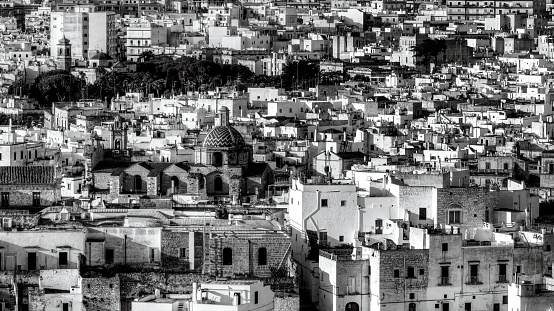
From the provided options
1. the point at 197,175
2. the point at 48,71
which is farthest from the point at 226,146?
the point at 48,71

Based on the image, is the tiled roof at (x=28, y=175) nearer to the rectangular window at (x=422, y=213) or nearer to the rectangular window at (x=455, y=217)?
the rectangular window at (x=422, y=213)

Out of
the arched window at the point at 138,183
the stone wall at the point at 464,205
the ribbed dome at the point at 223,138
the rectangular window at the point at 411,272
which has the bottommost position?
the rectangular window at the point at 411,272

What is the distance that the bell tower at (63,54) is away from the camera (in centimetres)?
9544

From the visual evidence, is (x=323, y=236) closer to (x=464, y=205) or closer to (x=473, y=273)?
(x=464, y=205)

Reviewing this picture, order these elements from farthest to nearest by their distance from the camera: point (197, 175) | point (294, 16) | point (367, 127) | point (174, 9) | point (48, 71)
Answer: point (174, 9)
point (294, 16)
point (48, 71)
point (367, 127)
point (197, 175)

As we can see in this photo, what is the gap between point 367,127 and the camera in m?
59.9

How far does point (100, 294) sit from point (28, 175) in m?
8.57

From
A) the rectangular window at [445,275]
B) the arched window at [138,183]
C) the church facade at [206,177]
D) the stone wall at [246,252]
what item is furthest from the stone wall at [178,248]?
the arched window at [138,183]

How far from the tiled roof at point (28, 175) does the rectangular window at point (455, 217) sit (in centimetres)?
977

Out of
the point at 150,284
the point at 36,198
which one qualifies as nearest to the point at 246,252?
the point at 150,284

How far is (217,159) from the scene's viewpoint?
45812mm

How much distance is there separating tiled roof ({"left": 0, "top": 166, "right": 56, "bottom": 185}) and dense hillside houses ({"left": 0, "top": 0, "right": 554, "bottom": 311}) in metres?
0.05

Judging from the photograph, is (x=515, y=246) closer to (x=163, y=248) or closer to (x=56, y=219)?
(x=163, y=248)

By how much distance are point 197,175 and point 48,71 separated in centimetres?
4637
